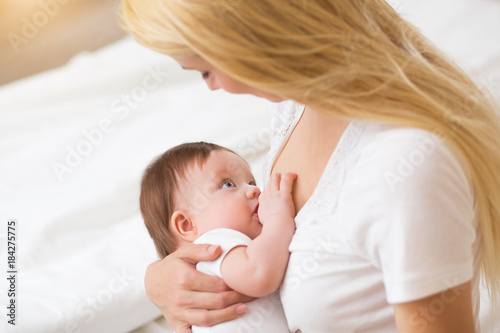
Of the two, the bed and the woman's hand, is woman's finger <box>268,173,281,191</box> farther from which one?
the bed

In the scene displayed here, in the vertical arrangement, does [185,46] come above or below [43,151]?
below

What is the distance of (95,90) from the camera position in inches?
88.2

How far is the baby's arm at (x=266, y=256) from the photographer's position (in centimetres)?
99

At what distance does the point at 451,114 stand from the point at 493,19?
1376 mm

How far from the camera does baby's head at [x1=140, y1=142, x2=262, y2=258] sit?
1154 millimetres

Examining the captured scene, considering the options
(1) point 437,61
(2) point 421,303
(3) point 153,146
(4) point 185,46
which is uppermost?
(3) point 153,146

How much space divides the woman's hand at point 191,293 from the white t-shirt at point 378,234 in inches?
4.3

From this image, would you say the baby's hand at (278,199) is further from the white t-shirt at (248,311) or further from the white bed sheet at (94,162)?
the white bed sheet at (94,162)

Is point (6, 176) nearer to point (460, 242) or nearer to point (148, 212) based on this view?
point (148, 212)

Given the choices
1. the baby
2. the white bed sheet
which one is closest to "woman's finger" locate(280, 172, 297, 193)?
the baby

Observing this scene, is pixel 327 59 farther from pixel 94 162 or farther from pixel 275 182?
pixel 94 162

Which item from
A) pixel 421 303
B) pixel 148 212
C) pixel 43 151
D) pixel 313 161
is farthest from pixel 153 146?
pixel 421 303

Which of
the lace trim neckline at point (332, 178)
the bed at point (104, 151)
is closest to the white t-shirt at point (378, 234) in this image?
the lace trim neckline at point (332, 178)

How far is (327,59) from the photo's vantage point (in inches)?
34.7
